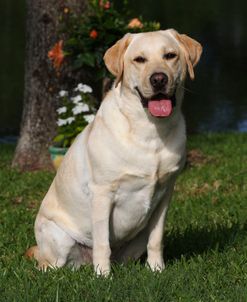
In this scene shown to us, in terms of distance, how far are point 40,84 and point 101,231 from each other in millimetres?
4860

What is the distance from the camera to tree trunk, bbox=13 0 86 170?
9641 mm

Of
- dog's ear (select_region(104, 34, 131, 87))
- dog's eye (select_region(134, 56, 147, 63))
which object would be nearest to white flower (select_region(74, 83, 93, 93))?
dog's ear (select_region(104, 34, 131, 87))

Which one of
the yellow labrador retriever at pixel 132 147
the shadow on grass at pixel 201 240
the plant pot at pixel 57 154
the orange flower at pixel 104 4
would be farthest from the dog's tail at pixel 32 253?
the orange flower at pixel 104 4

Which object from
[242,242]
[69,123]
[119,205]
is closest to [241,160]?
[69,123]

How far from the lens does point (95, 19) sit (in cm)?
926

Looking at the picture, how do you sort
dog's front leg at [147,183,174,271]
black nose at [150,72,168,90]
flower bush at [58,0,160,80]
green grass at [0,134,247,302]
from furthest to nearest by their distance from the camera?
flower bush at [58,0,160,80], dog's front leg at [147,183,174,271], black nose at [150,72,168,90], green grass at [0,134,247,302]

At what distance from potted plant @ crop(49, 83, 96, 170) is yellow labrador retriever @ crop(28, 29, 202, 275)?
12.5ft

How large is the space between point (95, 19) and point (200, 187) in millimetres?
2350

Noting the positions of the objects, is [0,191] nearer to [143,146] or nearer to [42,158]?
[42,158]

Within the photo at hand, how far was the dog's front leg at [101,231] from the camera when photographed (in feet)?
16.7

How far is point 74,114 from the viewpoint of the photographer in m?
9.25

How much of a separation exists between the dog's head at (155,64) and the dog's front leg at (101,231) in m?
0.64

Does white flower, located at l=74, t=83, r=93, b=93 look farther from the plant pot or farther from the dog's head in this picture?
the dog's head

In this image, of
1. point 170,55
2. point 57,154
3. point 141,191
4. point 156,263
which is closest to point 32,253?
point 156,263
